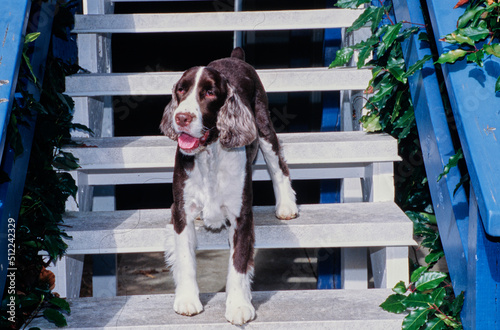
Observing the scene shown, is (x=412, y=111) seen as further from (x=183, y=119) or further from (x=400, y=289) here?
(x=183, y=119)

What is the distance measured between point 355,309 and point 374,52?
4.57ft

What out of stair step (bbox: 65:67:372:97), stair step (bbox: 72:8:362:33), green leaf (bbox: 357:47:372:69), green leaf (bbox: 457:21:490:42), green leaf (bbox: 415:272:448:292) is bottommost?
green leaf (bbox: 415:272:448:292)

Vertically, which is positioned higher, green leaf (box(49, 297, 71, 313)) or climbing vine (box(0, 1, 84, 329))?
climbing vine (box(0, 1, 84, 329))

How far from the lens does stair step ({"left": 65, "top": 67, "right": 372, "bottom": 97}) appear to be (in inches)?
121

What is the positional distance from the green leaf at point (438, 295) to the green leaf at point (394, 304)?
0.42 feet

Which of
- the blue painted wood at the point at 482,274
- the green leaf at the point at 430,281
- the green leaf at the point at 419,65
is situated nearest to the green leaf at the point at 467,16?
the green leaf at the point at 419,65

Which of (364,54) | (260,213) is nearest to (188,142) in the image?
(260,213)

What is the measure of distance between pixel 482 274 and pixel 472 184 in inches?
10.6

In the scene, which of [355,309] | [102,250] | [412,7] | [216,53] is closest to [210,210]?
[102,250]

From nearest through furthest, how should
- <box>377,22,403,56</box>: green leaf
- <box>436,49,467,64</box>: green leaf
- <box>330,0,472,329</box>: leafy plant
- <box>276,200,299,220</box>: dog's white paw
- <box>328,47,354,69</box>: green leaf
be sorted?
1. <box>436,49,467,64</box>: green leaf
2. <box>330,0,472,329</box>: leafy plant
3. <box>377,22,403,56</box>: green leaf
4. <box>276,200,299,220</box>: dog's white paw
5. <box>328,47,354,69</box>: green leaf

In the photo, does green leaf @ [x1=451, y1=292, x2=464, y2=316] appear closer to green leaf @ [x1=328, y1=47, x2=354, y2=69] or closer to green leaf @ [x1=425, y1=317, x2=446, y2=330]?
green leaf @ [x1=425, y1=317, x2=446, y2=330]

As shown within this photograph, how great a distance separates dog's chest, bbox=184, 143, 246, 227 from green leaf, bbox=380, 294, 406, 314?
65 centimetres

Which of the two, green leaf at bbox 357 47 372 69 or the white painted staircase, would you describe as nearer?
the white painted staircase

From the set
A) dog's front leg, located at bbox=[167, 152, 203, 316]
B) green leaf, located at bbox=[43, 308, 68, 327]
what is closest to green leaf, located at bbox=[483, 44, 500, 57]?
dog's front leg, located at bbox=[167, 152, 203, 316]
